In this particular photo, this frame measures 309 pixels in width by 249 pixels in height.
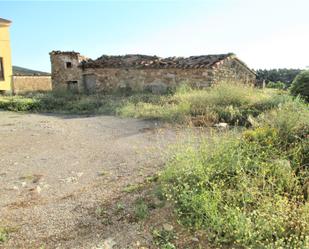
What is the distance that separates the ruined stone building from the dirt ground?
6517 mm

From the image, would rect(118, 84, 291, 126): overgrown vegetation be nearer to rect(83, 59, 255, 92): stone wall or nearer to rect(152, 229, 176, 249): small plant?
rect(83, 59, 255, 92): stone wall

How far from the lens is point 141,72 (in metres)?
16.4

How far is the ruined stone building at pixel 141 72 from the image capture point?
1484 cm

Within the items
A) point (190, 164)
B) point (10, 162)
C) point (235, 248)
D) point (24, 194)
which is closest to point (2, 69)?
point (10, 162)

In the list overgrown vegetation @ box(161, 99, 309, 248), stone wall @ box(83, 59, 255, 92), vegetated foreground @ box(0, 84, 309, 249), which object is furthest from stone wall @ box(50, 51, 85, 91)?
overgrown vegetation @ box(161, 99, 309, 248)

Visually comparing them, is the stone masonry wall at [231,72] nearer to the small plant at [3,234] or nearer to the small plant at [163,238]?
the small plant at [163,238]

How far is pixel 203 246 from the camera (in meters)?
3.09

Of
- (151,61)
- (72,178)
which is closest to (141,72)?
(151,61)

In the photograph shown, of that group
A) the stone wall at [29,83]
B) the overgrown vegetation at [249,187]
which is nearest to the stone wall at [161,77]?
the stone wall at [29,83]

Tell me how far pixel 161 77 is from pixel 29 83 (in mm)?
10734

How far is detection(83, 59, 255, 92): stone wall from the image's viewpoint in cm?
1468

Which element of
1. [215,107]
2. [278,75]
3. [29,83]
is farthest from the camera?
[278,75]

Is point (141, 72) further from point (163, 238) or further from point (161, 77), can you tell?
point (163, 238)

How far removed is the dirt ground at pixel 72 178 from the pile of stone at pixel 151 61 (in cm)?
685
